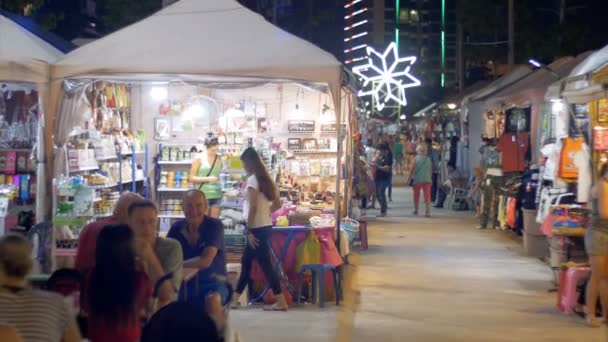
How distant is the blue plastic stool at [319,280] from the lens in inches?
399

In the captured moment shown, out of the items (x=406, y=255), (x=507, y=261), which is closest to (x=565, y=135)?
(x=507, y=261)

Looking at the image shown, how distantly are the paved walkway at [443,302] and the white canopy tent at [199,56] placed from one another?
6.66 ft

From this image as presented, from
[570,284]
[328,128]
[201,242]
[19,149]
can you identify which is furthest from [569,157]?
[19,149]

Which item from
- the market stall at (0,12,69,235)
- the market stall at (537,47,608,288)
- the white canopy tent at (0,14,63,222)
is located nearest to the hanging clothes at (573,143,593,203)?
the market stall at (537,47,608,288)

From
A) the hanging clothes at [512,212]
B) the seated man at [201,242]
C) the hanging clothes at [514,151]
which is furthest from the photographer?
the hanging clothes at [514,151]

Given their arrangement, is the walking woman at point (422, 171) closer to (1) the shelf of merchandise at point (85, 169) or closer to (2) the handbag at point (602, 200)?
(1) the shelf of merchandise at point (85, 169)

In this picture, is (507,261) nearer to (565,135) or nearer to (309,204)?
(565,135)

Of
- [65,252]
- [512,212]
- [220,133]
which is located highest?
[220,133]

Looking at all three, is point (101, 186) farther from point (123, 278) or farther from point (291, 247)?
point (123, 278)

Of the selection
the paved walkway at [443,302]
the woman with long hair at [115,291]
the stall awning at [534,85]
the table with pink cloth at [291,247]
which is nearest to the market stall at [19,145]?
the table with pink cloth at [291,247]

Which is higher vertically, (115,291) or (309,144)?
(309,144)

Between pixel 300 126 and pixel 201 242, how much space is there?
21.2 feet

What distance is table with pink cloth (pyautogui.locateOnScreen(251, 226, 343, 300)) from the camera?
10.2 metres

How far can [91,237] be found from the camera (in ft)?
20.2
